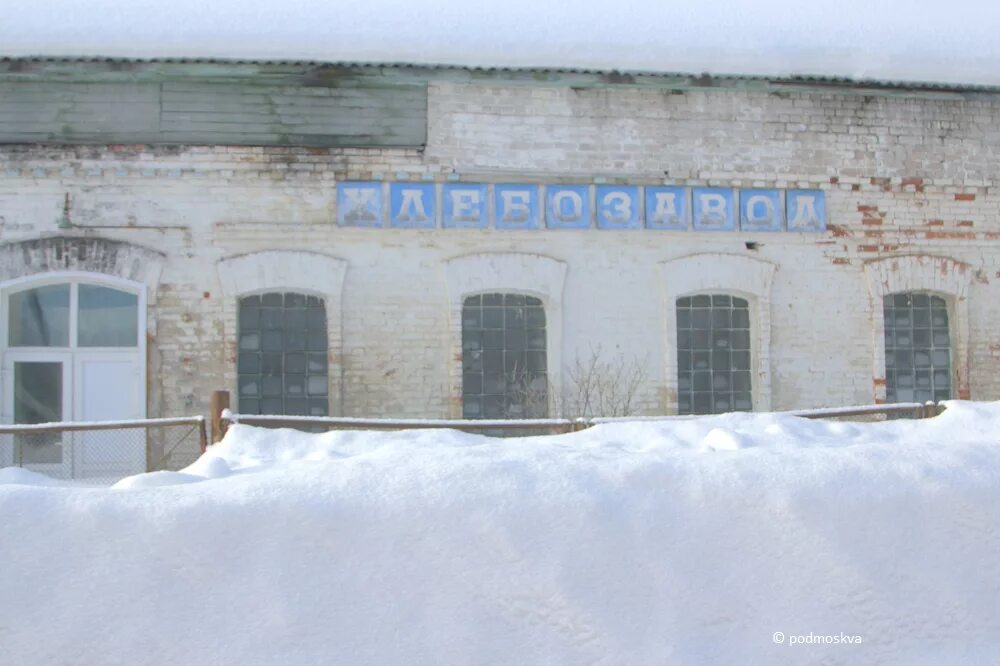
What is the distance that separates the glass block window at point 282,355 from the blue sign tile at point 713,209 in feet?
12.2

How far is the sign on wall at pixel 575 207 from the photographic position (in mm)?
8875

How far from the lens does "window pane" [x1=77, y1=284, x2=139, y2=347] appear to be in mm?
8711

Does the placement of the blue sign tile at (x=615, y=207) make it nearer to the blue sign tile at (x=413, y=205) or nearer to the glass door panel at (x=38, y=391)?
the blue sign tile at (x=413, y=205)

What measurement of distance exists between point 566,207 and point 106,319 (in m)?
4.39

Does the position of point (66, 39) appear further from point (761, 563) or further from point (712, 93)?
point (761, 563)

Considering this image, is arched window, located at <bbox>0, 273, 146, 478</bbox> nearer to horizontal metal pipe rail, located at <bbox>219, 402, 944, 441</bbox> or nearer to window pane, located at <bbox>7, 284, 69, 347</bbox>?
window pane, located at <bbox>7, 284, 69, 347</bbox>

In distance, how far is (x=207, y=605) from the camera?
317cm

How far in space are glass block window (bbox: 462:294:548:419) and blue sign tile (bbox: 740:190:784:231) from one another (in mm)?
2221

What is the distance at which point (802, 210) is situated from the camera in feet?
30.9

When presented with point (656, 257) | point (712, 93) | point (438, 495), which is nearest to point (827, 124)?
point (712, 93)

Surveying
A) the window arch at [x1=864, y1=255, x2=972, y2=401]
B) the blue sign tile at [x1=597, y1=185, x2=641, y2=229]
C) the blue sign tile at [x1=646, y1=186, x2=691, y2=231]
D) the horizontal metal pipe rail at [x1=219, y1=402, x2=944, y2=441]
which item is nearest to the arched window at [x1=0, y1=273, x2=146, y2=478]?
the horizontal metal pipe rail at [x1=219, y1=402, x2=944, y2=441]

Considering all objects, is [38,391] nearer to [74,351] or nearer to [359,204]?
[74,351]

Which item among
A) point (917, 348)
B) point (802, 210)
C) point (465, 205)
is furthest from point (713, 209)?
point (917, 348)

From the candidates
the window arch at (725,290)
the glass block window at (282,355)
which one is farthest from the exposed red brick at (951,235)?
the glass block window at (282,355)
